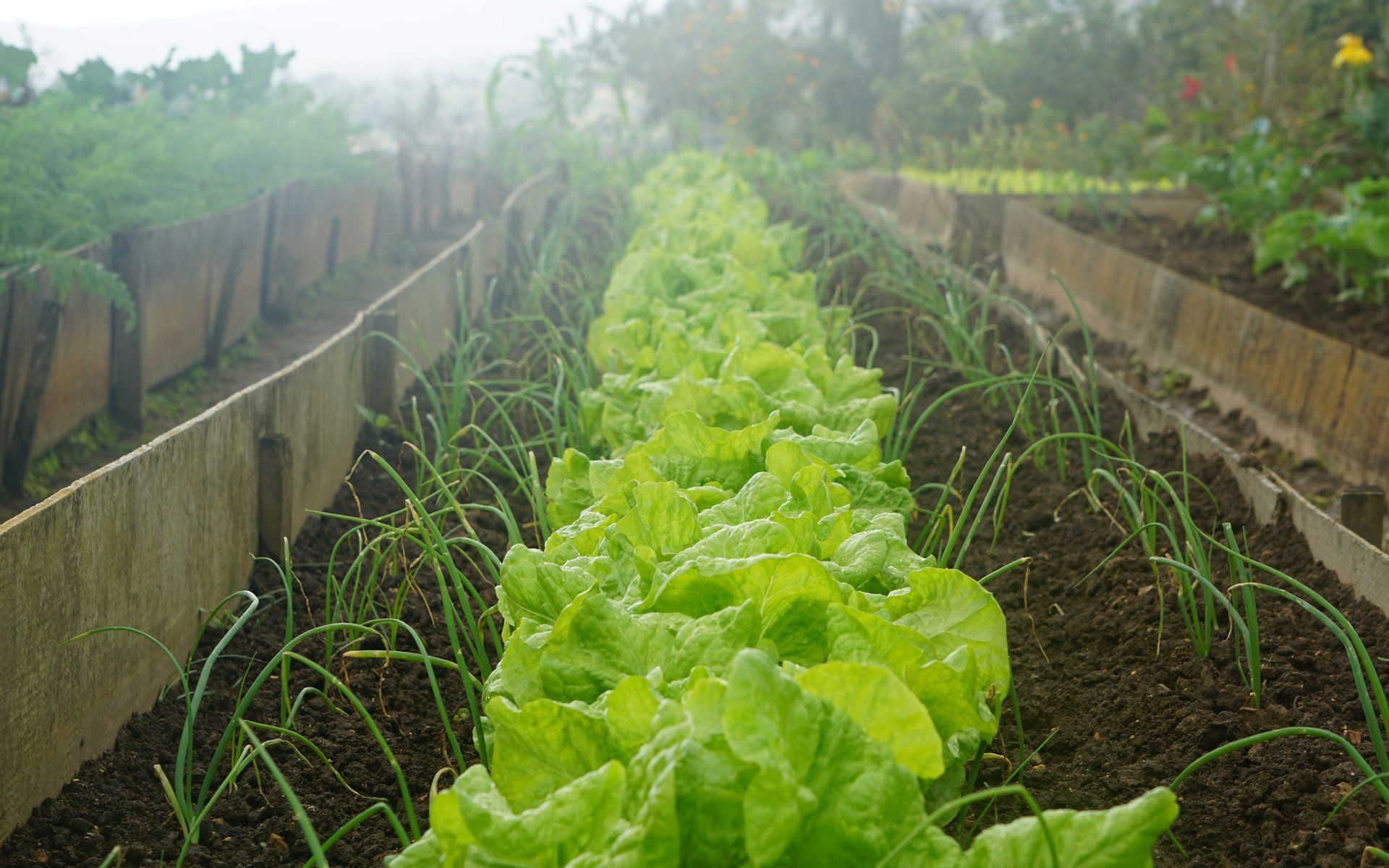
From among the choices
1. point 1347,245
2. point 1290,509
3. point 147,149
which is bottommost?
point 1290,509

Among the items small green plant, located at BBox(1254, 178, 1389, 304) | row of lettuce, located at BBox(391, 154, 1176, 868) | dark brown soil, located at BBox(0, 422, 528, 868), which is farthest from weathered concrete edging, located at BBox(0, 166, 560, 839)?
small green plant, located at BBox(1254, 178, 1389, 304)

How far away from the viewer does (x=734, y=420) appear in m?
2.75

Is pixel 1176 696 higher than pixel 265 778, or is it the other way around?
pixel 1176 696

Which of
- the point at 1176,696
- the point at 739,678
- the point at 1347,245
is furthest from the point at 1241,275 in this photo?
the point at 739,678

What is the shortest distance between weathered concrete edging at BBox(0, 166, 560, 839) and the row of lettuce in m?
0.71

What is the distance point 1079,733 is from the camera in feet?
7.36

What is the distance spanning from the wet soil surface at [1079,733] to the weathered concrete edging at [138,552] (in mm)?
91

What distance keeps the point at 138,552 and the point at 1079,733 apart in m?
1.75

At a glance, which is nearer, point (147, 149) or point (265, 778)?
point (265, 778)

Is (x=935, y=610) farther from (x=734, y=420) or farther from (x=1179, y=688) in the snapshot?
(x=734, y=420)

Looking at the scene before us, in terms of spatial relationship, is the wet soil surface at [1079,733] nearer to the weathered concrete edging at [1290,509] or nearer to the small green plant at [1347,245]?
the weathered concrete edging at [1290,509]

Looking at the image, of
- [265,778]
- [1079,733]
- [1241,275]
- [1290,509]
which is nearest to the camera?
[265,778]

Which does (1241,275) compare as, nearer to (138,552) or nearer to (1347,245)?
(1347,245)

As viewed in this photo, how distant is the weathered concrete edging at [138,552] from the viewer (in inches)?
75.0
